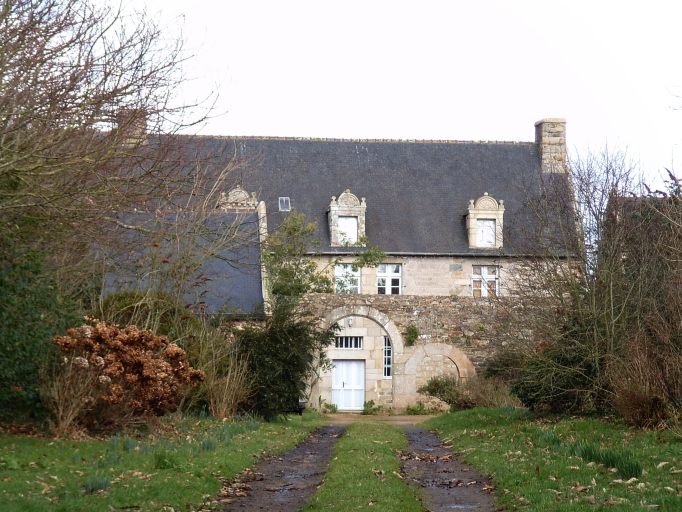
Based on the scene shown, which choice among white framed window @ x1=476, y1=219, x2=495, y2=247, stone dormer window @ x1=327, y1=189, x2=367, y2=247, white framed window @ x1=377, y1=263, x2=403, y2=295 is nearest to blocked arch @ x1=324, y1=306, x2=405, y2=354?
white framed window @ x1=377, y1=263, x2=403, y2=295

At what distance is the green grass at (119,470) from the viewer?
744 cm

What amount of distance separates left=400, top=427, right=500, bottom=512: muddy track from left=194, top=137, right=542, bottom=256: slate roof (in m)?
19.1

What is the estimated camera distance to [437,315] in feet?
88.3

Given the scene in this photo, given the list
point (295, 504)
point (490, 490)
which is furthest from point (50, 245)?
point (490, 490)

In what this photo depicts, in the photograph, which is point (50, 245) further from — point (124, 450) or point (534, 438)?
point (534, 438)

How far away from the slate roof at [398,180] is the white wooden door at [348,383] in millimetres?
4252

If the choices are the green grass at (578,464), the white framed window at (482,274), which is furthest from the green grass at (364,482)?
the white framed window at (482,274)

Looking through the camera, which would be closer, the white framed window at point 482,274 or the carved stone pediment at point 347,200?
the carved stone pediment at point 347,200

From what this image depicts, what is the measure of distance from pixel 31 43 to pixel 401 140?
1103 inches

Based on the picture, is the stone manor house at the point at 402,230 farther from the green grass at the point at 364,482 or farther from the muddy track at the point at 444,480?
the muddy track at the point at 444,480

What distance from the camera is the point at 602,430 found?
12.5 metres

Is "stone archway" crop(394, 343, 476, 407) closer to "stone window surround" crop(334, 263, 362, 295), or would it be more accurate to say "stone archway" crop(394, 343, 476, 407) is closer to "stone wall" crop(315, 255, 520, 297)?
"stone window surround" crop(334, 263, 362, 295)

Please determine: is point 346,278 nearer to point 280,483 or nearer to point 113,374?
point 113,374

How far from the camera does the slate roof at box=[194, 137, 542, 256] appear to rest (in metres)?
32.9
